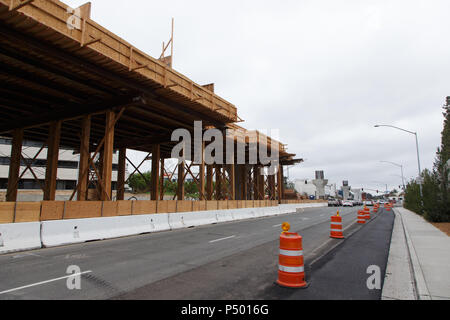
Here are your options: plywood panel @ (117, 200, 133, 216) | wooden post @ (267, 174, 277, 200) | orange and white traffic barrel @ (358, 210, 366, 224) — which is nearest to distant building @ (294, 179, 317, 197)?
wooden post @ (267, 174, 277, 200)

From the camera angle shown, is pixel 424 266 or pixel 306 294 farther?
pixel 424 266

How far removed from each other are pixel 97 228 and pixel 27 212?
2832mm

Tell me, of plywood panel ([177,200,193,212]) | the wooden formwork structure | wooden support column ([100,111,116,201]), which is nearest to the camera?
the wooden formwork structure

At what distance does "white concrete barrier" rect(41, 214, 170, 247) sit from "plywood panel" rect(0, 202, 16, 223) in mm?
1081

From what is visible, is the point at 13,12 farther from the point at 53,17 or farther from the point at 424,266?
the point at 424,266

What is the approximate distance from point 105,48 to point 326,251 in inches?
505

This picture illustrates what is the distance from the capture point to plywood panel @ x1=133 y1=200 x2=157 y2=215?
49.1ft

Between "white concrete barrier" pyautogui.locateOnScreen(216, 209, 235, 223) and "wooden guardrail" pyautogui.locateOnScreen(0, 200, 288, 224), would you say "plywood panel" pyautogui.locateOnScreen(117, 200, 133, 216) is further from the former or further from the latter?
"white concrete barrier" pyautogui.locateOnScreen(216, 209, 235, 223)

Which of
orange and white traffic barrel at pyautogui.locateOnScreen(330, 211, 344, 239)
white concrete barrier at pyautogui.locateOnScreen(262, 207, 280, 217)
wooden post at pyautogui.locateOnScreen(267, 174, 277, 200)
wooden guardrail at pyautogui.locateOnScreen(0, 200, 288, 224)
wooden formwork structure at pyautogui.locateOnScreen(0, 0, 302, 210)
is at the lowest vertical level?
white concrete barrier at pyautogui.locateOnScreen(262, 207, 280, 217)

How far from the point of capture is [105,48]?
13188 mm

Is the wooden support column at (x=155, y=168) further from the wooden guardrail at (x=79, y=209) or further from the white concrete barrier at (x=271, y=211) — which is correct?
the white concrete barrier at (x=271, y=211)

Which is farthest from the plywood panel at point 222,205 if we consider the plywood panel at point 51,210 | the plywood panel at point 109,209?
the plywood panel at point 51,210
